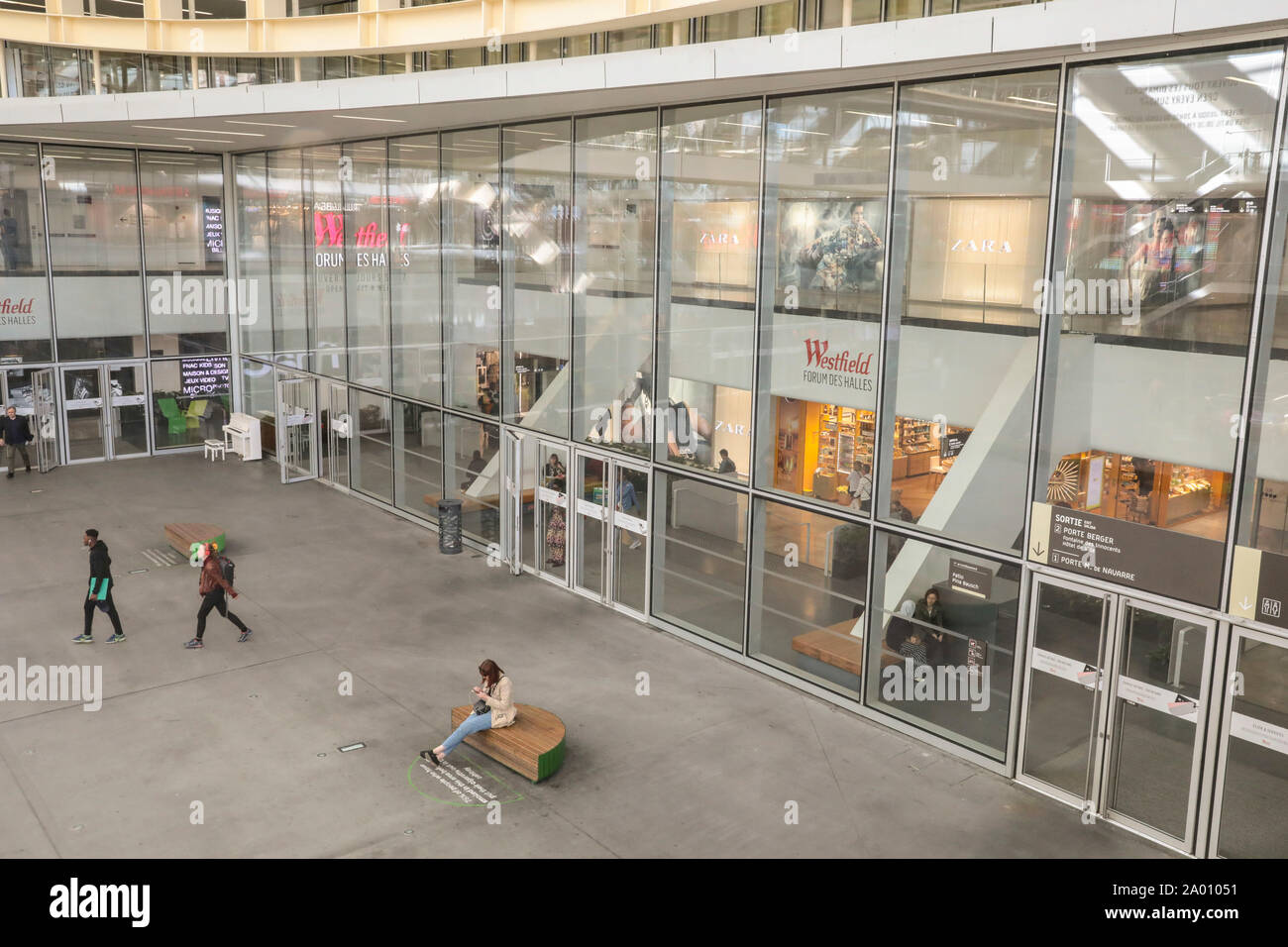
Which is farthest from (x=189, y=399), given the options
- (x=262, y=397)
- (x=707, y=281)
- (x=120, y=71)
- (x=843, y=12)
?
(x=843, y=12)

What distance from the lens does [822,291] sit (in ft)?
33.9

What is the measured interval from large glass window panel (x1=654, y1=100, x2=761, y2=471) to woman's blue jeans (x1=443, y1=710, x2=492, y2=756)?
155 inches

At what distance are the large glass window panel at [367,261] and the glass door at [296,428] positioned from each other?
176 cm

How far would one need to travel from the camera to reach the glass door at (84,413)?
19859mm

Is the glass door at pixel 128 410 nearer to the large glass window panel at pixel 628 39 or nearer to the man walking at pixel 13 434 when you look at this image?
the man walking at pixel 13 434

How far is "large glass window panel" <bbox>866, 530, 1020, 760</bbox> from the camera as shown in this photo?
918 centimetres

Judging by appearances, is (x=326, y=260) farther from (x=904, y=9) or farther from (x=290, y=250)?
(x=904, y=9)

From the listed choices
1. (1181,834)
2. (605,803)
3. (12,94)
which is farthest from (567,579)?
(12,94)

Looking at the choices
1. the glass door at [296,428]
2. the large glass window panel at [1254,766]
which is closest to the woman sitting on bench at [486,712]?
the large glass window panel at [1254,766]

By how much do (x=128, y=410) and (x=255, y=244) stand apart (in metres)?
4.03

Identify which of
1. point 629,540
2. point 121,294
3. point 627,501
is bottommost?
point 629,540

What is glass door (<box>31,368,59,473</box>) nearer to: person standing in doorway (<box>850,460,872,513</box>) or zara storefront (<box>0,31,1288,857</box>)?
zara storefront (<box>0,31,1288,857</box>)

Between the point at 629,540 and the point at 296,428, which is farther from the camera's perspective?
the point at 296,428

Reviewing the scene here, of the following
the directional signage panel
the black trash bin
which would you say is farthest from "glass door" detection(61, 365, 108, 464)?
the directional signage panel
